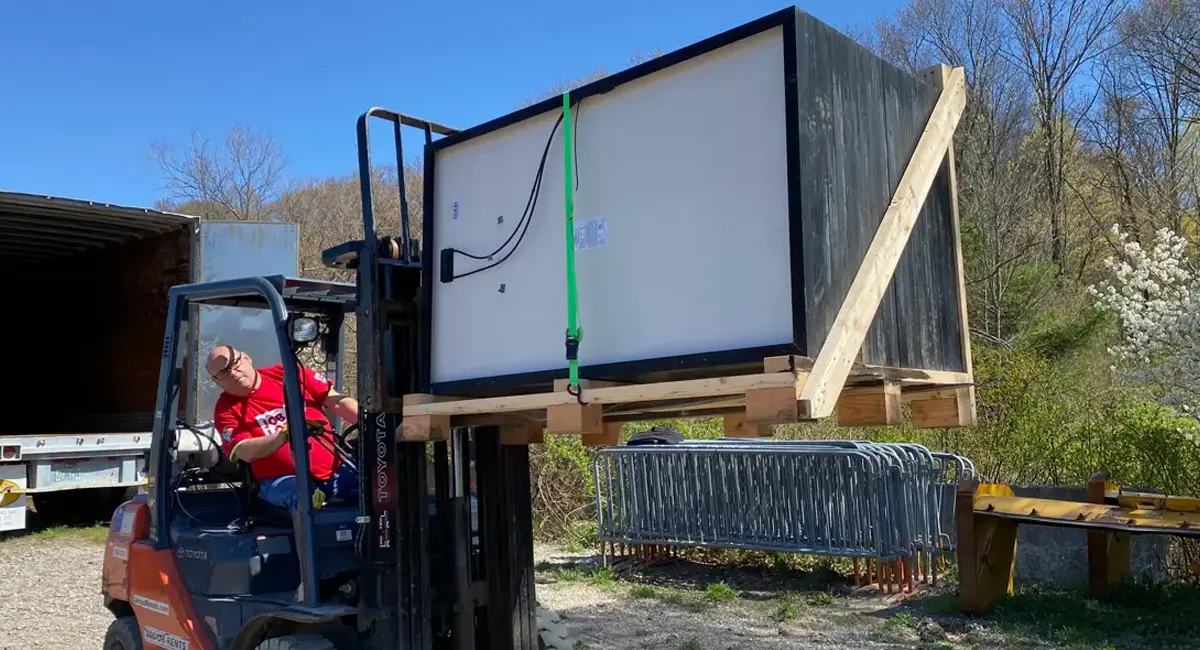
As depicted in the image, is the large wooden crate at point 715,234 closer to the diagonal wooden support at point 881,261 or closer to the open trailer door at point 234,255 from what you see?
the diagonal wooden support at point 881,261

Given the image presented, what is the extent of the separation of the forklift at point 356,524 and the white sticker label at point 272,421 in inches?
9.5

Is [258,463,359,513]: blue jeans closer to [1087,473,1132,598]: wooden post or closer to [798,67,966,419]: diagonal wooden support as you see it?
[798,67,966,419]: diagonal wooden support

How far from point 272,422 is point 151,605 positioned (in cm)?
116

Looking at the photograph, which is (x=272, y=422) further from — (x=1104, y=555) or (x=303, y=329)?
(x=1104, y=555)

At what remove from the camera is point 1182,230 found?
62.4 feet

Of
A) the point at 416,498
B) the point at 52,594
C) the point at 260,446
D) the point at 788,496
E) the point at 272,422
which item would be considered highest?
the point at 272,422

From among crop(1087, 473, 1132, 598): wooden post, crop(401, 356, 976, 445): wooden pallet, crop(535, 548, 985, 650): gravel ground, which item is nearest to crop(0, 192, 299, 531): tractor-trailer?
crop(535, 548, 985, 650): gravel ground

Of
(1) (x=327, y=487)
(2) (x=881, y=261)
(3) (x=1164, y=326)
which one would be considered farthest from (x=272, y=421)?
(3) (x=1164, y=326)

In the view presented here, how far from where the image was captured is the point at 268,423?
5.02 meters

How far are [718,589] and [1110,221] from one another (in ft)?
56.1

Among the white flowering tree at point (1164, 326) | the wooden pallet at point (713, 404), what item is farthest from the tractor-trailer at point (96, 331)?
the white flowering tree at point (1164, 326)

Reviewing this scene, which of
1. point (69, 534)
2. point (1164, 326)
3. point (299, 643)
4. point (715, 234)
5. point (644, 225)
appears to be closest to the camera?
point (715, 234)

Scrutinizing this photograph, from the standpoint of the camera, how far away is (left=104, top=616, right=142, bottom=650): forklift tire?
17.9ft

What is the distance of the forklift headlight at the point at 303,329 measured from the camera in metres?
4.43
